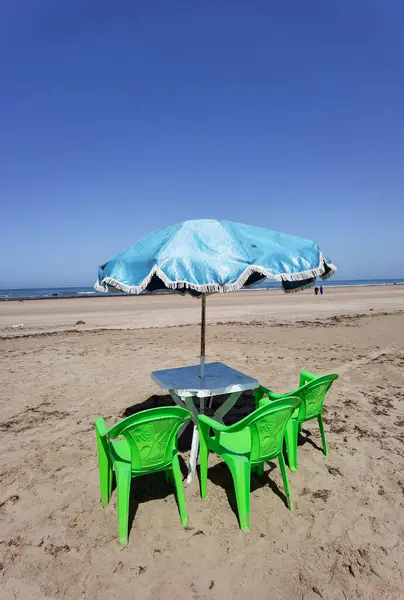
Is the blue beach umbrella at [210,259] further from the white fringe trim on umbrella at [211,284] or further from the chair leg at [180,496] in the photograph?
the chair leg at [180,496]

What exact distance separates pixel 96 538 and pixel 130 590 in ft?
2.03

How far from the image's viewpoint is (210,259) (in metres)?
3.27

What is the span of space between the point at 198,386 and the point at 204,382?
213 millimetres

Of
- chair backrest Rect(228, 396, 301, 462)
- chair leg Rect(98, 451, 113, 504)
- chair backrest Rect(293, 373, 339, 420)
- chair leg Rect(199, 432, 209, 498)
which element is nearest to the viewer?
chair backrest Rect(228, 396, 301, 462)

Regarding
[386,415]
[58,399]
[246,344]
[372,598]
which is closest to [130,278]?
[372,598]

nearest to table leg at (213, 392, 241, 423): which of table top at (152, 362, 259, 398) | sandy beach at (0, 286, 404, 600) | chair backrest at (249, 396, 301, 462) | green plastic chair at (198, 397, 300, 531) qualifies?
table top at (152, 362, 259, 398)

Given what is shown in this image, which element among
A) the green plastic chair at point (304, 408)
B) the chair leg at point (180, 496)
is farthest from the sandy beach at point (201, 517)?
the green plastic chair at point (304, 408)

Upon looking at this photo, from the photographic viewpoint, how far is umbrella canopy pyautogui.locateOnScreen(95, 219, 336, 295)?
3.17 m

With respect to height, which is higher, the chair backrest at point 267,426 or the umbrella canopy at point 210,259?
the umbrella canopy at point 210,259

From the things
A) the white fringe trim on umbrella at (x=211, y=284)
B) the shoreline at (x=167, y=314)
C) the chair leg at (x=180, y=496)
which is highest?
the white fringe trim on umbrella at (x=211, y=284)

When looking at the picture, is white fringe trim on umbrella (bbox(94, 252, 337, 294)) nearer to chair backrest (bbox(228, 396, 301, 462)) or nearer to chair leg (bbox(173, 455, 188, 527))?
chair backrest (bbox(228, 396, 301, 462))

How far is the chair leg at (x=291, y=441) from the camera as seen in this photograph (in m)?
3.84

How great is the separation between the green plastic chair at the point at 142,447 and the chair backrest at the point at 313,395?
143cm

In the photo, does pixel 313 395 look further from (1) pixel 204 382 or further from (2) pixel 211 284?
(2) pixel 211 284
